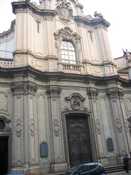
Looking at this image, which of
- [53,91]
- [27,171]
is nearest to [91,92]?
[53,91]

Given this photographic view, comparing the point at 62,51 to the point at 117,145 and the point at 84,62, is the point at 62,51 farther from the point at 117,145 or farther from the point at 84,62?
the point at 117,145

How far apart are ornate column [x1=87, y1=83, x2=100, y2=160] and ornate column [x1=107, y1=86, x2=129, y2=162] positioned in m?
1.41

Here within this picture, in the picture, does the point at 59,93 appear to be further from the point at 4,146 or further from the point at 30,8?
the point at 30,8

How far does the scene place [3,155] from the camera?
14.6 meters

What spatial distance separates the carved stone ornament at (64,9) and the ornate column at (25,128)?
816 centimetres

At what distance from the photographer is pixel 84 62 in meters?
19.6

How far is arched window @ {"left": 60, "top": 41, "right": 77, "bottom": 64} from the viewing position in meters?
19.4

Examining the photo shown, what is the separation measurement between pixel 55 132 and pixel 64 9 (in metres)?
11.8

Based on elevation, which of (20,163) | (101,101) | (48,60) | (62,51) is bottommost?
(20,163)

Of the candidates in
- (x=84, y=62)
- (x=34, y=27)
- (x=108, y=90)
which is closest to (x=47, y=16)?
(x=34, y=27)

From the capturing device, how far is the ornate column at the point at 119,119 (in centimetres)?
1728

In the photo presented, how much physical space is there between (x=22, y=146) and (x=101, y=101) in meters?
7.60

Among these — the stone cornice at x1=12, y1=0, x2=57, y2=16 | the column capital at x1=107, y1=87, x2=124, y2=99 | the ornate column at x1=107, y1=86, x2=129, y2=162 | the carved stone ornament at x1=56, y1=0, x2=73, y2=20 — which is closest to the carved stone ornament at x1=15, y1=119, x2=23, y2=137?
the ornate column at x1=107, y1=86, x2=129, y2=162

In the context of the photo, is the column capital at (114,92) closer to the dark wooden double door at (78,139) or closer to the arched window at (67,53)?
the dark wooden double door at (78,139)
